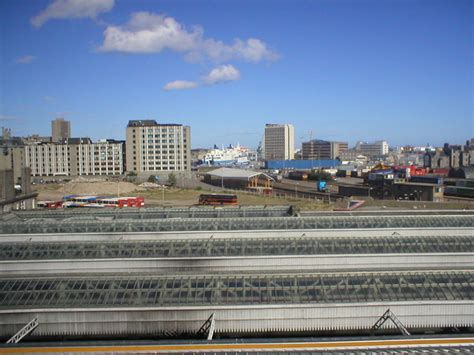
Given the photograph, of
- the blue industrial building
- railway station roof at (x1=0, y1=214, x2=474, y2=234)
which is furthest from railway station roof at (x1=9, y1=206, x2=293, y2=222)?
the blue industrial building

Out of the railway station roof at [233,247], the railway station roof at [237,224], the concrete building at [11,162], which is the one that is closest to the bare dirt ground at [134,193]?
the concrete building at [11,162]

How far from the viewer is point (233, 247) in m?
9.66

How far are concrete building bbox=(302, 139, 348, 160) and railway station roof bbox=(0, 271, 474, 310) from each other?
86.4 metres

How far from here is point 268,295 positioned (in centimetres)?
750

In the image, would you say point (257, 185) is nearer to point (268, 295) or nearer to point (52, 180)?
point (52, 180)

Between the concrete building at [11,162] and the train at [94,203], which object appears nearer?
the concrete building at [11,162]

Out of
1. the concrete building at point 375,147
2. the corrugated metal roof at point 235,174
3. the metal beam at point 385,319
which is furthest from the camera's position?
the concrete building at point 375,147

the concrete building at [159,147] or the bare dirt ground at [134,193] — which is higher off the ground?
the concrete building at [159,147]

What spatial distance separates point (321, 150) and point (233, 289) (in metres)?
90.0

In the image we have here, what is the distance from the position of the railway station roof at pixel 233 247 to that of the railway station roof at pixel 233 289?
1473 mm

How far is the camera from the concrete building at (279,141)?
9994 cm

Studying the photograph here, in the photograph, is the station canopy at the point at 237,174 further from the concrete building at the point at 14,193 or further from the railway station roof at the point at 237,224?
the railway station roof at the point at 237,224

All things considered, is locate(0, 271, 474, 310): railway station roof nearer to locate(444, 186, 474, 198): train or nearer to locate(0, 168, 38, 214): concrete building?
locate(0, 168, 38, 214): concrete building

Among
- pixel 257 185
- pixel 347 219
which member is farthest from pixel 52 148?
pixel 347 219
